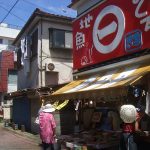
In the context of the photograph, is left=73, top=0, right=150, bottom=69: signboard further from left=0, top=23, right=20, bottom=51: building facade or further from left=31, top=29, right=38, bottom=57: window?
left=0, top=23, right=20, bottom=51: building facade

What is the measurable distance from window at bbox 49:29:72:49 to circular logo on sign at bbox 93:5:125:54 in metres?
8.69

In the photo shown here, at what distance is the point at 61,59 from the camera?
21.8m

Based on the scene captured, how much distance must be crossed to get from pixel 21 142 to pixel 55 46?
7257 mm

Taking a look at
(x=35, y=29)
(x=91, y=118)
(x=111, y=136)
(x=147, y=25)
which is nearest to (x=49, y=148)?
(x=111, y=136)

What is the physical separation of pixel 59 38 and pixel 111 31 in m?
10.1

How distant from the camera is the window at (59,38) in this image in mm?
21422

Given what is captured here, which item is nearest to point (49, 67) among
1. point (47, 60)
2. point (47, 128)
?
point (47, 60)

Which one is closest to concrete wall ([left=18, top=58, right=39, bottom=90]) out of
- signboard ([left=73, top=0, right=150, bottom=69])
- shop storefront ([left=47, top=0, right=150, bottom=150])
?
shop storefront ([left=47, top=0, right=150, bottom=150])

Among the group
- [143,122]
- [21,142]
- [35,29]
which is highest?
[35,29]

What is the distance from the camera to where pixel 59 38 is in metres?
21.6

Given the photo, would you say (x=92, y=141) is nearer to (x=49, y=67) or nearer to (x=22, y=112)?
(x=49, y=67)

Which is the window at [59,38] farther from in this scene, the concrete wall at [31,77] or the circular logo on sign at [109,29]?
the circular logo on sign at [109,29]

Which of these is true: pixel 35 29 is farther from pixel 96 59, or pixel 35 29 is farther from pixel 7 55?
pixel 7 55

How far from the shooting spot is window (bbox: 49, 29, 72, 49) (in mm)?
21422
